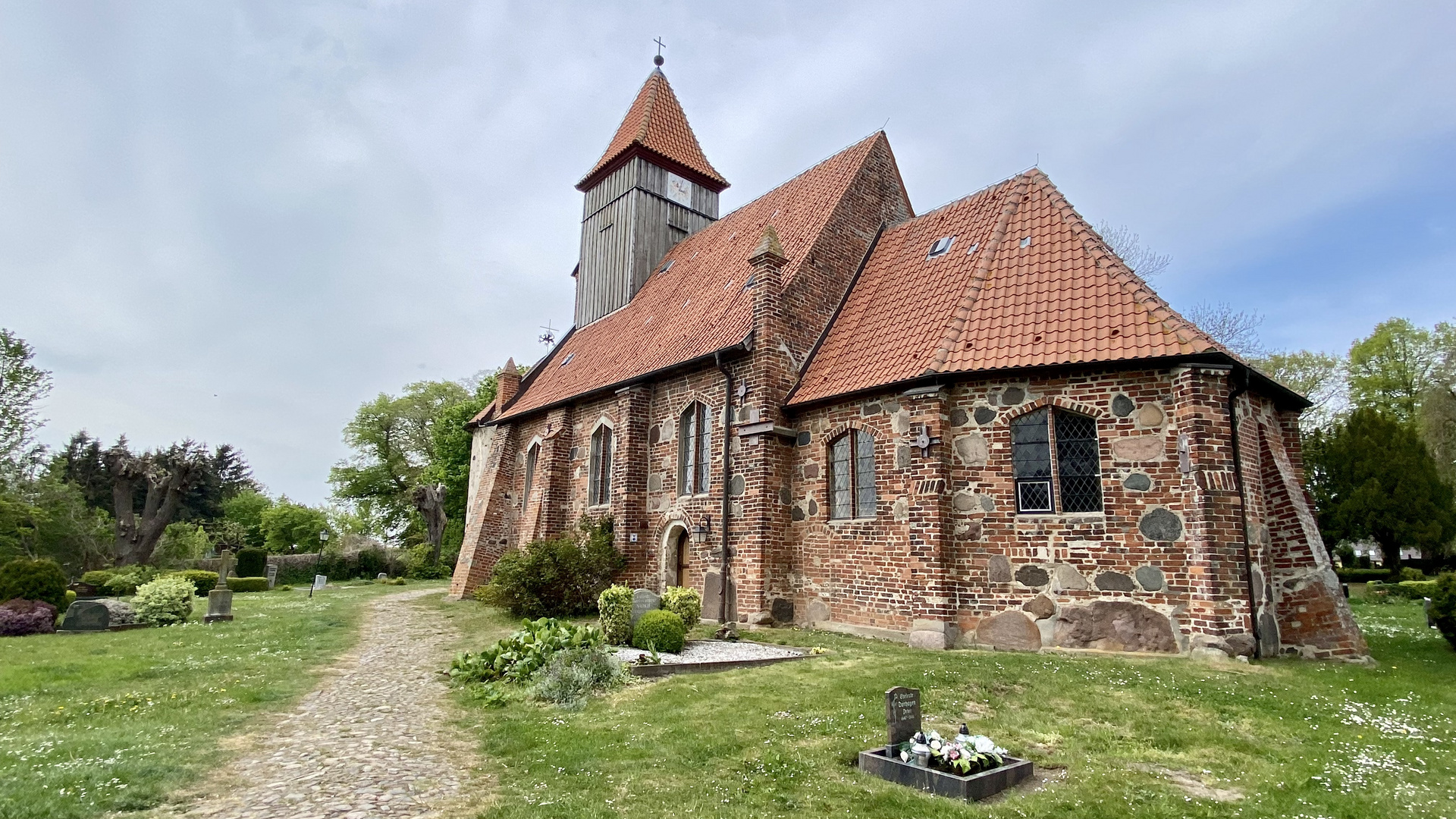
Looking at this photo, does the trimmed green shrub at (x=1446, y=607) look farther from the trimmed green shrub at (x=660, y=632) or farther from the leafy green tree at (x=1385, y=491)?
the leafy green tree at (x=1385, y=491)

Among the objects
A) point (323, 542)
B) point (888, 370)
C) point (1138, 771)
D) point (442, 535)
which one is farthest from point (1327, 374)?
point (323, 542)

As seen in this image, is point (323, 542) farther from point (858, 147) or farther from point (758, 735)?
point (758, 735)

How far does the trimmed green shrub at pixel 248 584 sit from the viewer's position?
2702 cm

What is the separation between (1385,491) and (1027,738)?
1018 inches

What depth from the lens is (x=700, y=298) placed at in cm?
1816

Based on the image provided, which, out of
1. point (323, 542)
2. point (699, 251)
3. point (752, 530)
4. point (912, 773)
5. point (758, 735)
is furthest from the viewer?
point (323, 542)

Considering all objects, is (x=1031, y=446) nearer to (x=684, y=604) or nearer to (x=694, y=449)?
(x=684, y=604)

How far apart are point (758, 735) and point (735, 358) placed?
30.1 ft

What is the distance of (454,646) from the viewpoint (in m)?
12.4

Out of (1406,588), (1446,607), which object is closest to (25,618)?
(1446,607)

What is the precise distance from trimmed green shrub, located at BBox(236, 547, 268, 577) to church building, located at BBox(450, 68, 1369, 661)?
18679 millimetres

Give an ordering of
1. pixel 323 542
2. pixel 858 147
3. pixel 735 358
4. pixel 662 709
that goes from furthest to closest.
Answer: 1. pixel 323 542
2. pixel 858 147
3. pixel 735 358
4. pixel 662 709

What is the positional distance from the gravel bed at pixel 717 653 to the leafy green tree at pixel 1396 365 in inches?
1405

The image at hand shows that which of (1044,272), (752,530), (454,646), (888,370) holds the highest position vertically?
(1044,272)
